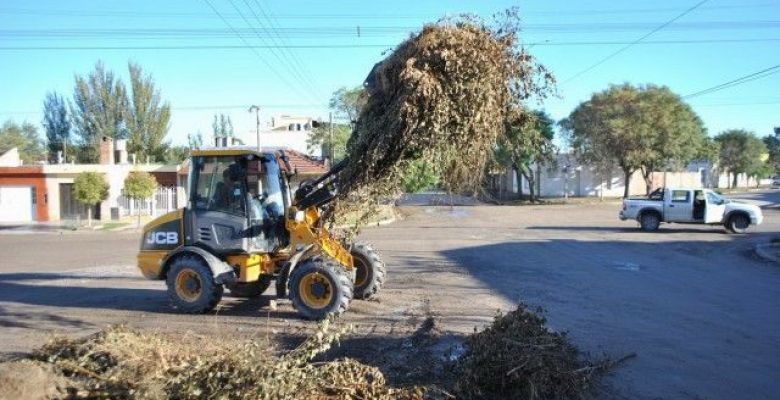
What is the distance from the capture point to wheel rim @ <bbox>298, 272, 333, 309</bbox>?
9.16 m

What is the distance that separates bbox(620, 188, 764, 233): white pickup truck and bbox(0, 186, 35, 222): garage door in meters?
34.7

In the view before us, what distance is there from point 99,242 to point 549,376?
75.9 feet

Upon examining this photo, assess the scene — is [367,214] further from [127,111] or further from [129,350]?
[127,111]

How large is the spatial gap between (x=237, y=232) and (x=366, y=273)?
86.9 inches

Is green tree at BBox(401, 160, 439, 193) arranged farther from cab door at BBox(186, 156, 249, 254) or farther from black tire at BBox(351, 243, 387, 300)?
cab door at BBox(186, 156, 249, 254)

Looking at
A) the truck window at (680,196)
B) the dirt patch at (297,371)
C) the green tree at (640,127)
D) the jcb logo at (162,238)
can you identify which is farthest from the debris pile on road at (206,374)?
the green tree at (640,127)

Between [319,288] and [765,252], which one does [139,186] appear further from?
[765,252]

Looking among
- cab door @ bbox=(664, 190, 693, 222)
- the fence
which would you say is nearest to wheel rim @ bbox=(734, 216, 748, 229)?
cab door @ bbox=(664, 190, 693, 222)

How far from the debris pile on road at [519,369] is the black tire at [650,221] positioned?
20937 mm

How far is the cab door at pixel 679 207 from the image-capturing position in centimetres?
2533

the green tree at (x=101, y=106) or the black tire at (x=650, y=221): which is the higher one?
the green tree at (x=101, y=106)

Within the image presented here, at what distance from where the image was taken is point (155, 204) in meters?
40.4

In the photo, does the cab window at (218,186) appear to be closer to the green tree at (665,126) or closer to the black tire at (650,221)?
the black tire at (650,221)

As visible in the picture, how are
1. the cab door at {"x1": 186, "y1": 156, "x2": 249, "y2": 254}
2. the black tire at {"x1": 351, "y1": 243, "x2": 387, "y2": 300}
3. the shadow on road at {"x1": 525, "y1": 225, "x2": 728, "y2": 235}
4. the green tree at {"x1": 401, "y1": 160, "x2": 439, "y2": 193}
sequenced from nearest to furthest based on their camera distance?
1. the green tree at {"x1": 401, "y1": 160, "x2": 439, "y2": 193}
2. the cab door at {"x1": 186, "y1": 156, "x2": 249, "y2": 254}
3. the black tire at {"x1": 351, "y1": 243, "x2": 387, "y2": 300}
4. the shadow on road at {"x1": 525, "y1": 225, "x2": 728, "y2": 235}
